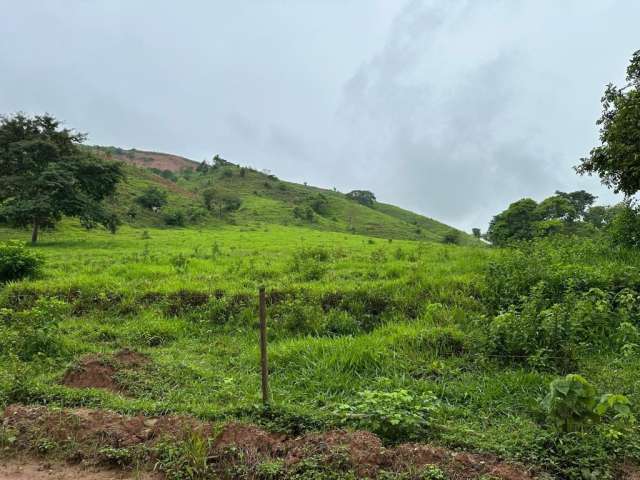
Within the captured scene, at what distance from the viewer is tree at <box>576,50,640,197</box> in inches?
388

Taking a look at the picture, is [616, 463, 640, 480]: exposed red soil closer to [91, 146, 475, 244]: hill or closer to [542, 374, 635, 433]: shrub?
[542, 374, 635, 433]: shrub

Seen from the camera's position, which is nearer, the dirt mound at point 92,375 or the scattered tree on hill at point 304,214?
the dirt mound at point 92,375

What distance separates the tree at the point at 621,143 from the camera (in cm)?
984

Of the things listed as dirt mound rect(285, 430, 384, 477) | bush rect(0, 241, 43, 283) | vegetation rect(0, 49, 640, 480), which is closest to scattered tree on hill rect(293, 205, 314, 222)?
vegetation rect(0, 49, 640, 480)

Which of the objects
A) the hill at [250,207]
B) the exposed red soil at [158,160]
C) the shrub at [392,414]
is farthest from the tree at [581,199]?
the exposed red soil at [158,160]

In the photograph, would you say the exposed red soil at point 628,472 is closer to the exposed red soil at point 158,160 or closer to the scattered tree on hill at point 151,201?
the scattered tree on hill at point 151,201

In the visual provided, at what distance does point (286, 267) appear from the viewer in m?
12.0

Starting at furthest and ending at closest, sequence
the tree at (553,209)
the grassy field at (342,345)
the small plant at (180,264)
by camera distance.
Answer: the tree at (553,209) < the small plant at (180,264) < the grassy field at (342,345)

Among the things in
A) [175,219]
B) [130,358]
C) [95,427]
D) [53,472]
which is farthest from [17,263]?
[175,219]

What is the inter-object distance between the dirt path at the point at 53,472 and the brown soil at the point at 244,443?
0.14 metres

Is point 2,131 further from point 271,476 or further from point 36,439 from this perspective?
point 271,476

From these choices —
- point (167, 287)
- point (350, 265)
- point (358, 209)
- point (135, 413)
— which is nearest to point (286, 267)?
point (350, 265)

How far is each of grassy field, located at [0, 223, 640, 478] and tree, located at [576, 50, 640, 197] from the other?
2.06 meters

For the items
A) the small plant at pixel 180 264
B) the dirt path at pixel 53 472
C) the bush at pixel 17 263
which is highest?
the small plant at pixel 180 264
